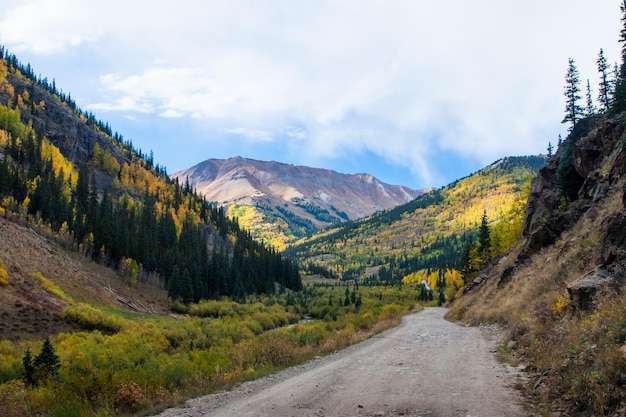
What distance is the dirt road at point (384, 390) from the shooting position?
8.45 metres

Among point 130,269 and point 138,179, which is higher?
point 138,179

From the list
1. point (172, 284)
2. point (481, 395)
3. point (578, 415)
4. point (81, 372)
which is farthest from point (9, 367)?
point (172, 284)

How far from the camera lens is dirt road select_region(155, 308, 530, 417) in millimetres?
8445

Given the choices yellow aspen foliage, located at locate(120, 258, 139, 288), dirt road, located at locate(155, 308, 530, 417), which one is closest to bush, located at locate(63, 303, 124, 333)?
dirt road, located at locate(155, 308, 530, 417)

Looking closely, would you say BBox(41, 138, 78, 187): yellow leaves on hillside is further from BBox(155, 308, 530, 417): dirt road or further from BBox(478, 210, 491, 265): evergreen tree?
BBox(155, 308, 530, 417): dirt road

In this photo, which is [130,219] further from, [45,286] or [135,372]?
[135,372]

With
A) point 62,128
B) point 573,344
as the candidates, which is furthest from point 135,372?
point 62,128

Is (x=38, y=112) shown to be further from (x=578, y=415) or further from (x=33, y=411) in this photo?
(x=578, y=415)

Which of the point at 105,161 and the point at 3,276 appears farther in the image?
the point at 105,161

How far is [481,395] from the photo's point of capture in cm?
909

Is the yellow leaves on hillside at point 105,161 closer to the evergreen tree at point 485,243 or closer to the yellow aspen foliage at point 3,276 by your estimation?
the yellow aspen foliage at point 3,276

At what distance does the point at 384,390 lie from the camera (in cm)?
993

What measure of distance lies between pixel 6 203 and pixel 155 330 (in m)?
59.1

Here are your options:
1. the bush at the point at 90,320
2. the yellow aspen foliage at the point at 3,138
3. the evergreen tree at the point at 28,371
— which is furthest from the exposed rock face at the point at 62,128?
the evergreen tree at the point at 28,371
